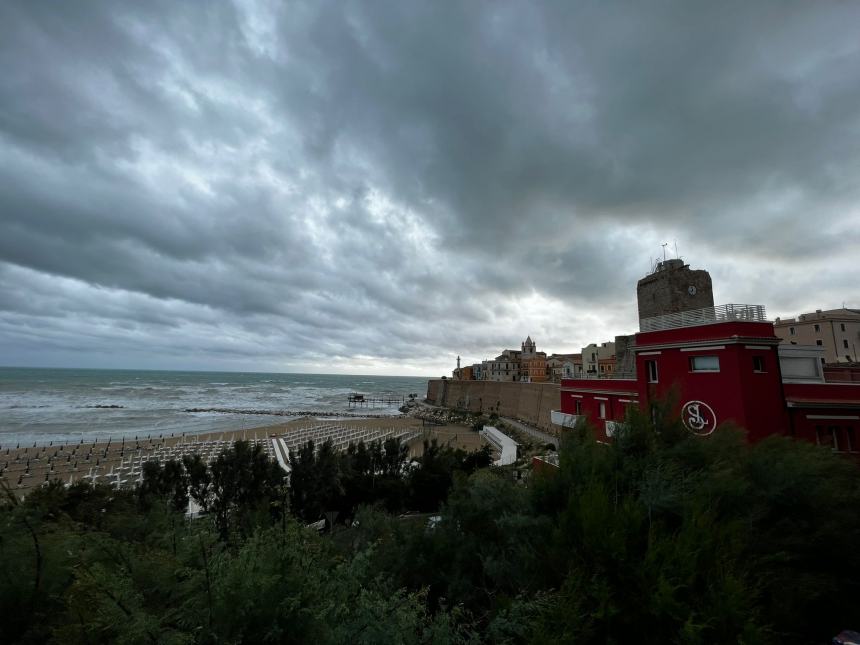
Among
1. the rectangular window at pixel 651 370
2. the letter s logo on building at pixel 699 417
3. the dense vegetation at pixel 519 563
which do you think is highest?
the rectangular window at pixel 651 370

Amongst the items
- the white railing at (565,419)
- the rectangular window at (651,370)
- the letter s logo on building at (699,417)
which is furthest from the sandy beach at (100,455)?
the letter s logo on building at (699,417)

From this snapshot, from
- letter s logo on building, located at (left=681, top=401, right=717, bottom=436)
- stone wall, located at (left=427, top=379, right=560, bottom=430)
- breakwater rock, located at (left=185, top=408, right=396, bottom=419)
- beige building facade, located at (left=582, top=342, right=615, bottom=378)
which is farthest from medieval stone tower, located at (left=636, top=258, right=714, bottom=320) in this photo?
breakwater rock, located at (left=185, top=408, right=396, bottom=419)

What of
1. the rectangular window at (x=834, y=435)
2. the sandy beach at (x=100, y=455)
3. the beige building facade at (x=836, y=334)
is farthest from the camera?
the beige building facade at (x=836, y=334)

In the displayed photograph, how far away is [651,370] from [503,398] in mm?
46546

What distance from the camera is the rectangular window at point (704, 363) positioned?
37.8ft

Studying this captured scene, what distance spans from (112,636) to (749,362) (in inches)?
546

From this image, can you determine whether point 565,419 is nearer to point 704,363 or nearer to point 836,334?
point 704,363

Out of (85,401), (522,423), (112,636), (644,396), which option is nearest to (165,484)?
(112,636)

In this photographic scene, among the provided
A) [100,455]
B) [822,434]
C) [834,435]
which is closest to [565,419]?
[822,434]

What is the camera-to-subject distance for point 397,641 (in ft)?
11.4

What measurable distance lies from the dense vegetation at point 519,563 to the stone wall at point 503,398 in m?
31.7

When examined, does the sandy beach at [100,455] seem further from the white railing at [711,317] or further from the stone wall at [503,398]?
the white railing at [711,317]

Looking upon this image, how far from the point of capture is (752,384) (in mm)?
10945

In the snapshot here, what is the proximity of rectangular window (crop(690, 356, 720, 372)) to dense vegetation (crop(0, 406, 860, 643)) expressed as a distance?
278 cm
